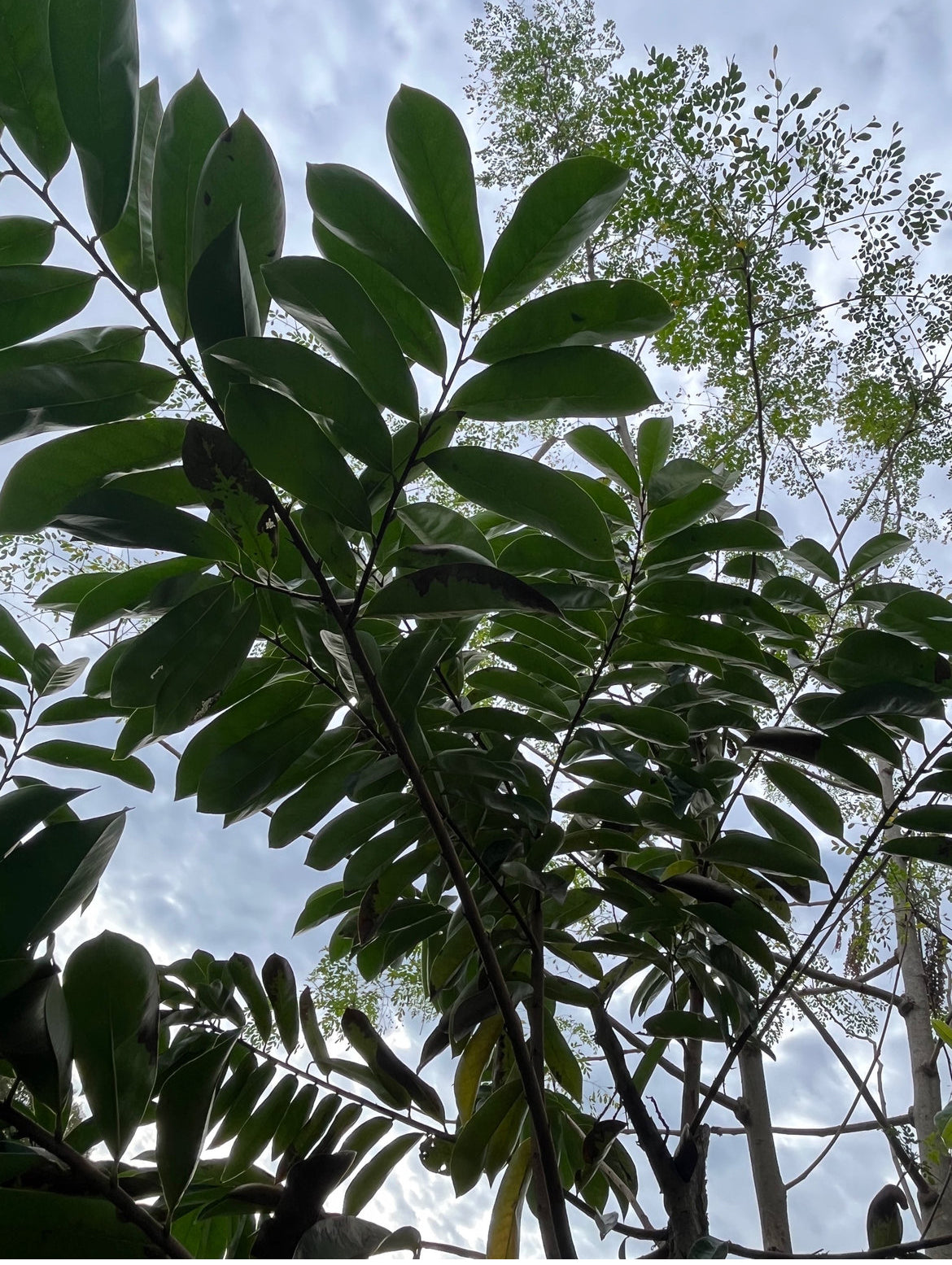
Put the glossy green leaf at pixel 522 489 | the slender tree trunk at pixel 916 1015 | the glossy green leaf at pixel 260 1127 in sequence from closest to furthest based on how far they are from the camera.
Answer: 1. the glossy green leaf at pixel 522 489
2. the glossy green leaf at pixel 260 1127
3. the slender tree trunk at pixel 916 1015

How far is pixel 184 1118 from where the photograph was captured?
1.61 feet

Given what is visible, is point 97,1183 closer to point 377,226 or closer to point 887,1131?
point 377,226

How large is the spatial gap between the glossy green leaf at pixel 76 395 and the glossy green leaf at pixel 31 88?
15 cm

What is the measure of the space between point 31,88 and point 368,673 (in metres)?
0.41

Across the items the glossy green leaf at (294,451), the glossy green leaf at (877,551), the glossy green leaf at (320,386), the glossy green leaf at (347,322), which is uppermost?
the glossy green leaf at (877,551)

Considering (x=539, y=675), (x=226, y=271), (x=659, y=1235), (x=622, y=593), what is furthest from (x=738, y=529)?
(x=659, y=1235)

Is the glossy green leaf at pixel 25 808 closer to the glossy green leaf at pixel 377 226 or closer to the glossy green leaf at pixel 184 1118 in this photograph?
the glossy green leaf at pixel 184 1118

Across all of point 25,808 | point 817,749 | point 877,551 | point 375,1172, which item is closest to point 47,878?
point 25,808

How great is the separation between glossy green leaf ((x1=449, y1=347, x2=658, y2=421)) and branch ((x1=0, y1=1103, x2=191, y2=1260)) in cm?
A: 48

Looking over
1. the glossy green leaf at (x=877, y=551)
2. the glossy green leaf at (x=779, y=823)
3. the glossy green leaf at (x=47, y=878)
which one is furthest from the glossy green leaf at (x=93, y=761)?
the glossy green leaf at (x=877, y=551)

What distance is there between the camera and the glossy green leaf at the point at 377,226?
1.63 feet

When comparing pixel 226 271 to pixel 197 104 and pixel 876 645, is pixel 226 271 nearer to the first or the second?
pixel 197 104

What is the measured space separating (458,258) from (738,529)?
1.17ft

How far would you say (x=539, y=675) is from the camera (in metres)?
0.81
